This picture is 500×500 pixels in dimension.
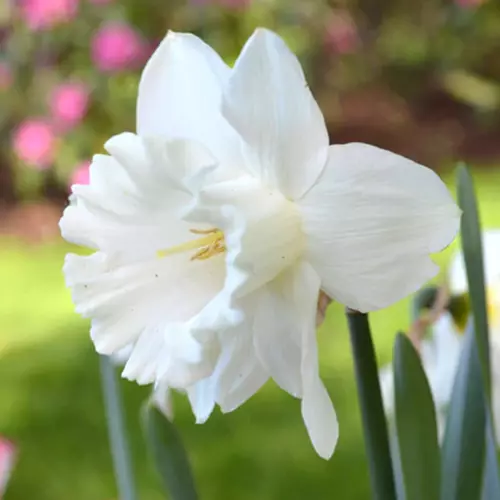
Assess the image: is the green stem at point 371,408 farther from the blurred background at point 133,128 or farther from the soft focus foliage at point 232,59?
the soft focus foliage at point 232,59

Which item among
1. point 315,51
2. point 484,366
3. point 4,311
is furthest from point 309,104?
point 315,51

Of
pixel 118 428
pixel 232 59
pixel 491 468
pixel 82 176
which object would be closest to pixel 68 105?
pixel 232 59

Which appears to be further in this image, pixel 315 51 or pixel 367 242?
pixel 315 51

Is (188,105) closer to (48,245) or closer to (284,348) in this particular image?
(284,348)

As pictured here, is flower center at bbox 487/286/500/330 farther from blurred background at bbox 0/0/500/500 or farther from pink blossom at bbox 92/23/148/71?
pink blossom at bbox 92/23/148/71

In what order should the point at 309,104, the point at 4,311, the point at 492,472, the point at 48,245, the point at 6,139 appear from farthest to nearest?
1. the point at 6,139
2. the point at 48,245
3. the point at 4,311
4. the point at 492,472
5. the point at 309,104

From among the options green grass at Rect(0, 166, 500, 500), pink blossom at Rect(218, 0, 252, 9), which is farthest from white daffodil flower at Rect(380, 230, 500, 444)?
pink blossom at Rect(218, 0, 252, 9)

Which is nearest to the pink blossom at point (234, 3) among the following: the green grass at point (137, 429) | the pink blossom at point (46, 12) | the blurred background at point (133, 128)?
the blurred background at point (133, 128)
